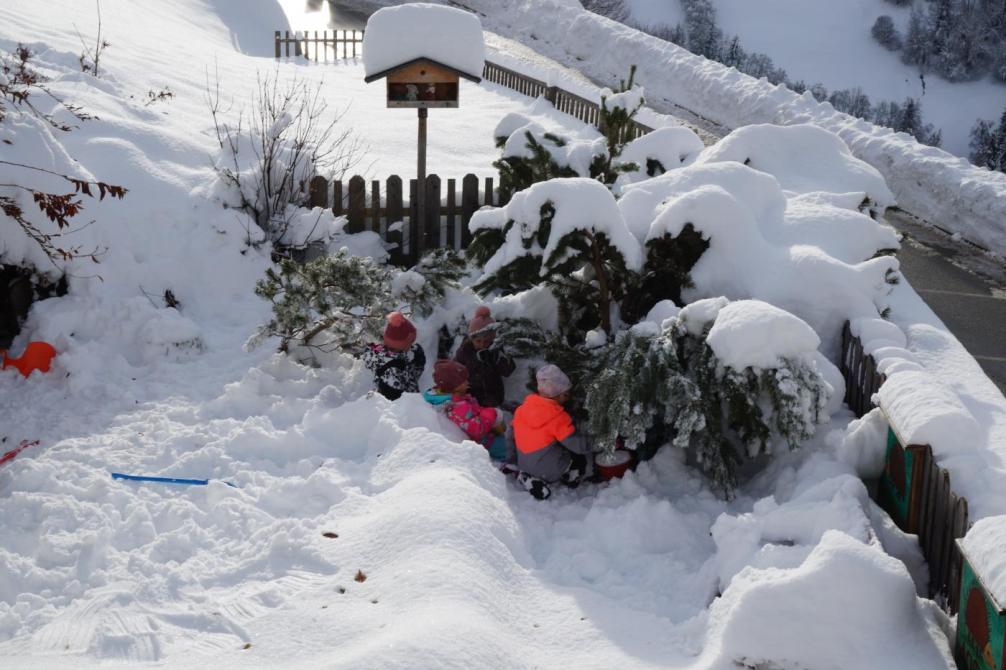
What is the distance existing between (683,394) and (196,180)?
545cm

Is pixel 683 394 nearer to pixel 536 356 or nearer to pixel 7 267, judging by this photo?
pixel 536 356

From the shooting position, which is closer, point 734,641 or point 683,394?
point 734,641

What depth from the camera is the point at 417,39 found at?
356 inches

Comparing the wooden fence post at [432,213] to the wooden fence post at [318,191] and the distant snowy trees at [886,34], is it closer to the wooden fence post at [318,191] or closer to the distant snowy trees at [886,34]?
the wooden fence post at [318,191]

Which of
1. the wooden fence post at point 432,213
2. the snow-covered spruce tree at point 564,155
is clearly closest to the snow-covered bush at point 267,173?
the wooden fence post at point 432,213

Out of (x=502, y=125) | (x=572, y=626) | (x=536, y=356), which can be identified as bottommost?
(x=572, y=626)

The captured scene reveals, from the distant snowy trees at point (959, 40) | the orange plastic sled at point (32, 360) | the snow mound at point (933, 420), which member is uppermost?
the distant snowy trees at point (959, 40)

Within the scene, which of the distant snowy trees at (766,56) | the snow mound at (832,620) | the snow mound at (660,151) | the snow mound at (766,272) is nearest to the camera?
the snow mound at (832,620)

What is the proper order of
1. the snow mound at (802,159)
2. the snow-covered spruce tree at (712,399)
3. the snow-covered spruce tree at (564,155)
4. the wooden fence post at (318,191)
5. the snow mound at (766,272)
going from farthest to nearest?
the wooden fence post at (318,191), the snow mound at (802,159), the snow-covered spruce tree at (564,155), the snow mound at (766,272), the snow-covered spruce tree at (712,399)

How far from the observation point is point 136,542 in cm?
506

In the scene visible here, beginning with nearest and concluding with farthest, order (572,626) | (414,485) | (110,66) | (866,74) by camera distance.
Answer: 1. (572,626)
2. (414,485)
3. (110,66)
4. (866,74)

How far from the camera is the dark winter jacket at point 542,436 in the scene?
611 centimetres

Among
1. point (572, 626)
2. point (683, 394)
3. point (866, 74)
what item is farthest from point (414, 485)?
point (866, 74)

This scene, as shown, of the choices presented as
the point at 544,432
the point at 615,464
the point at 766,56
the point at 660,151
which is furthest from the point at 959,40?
the point at 544,432
